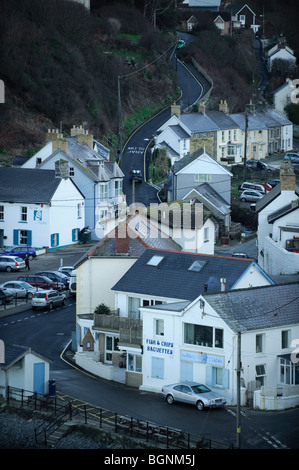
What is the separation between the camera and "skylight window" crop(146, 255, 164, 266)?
50469mm

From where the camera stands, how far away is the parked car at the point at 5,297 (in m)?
59.7

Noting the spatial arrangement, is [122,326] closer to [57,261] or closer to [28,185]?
[57,261]

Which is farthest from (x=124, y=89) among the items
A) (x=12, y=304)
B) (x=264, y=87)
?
(x=12, y=304)

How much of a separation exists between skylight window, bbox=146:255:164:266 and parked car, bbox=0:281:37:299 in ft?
41.4

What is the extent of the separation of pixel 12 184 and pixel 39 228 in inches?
170

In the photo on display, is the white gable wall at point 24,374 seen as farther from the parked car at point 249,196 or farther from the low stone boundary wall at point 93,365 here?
the parked car at point 249,196

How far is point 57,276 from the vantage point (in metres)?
64.2

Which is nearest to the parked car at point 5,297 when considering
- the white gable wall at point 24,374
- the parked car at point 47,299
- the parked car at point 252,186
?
the parked car at point 47,299

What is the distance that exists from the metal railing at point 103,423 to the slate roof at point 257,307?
5778mm

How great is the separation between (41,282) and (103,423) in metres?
22.2

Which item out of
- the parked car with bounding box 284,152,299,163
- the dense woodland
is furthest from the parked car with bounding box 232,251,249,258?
the parked car with bounding box 284,152,299,163

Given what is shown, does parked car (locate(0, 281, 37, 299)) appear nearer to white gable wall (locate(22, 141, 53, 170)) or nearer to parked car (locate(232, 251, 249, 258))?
parked car (locate(232, 251, 249, 258))

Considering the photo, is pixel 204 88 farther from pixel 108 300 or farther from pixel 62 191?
pixel 108 300

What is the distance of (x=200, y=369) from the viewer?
4525 centimetres
